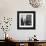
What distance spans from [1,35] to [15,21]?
638 millimetres

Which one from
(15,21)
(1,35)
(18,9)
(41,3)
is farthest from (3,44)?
(41,3)

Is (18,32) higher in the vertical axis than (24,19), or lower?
lower

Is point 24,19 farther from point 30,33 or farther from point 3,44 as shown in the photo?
point 3,44

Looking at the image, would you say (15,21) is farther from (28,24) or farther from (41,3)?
(41,3)

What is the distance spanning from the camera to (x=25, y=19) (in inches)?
170

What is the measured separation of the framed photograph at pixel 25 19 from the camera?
4281 millimetres

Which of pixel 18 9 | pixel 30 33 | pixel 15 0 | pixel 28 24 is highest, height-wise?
pixel 15 0

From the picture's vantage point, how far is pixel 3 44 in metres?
3.85

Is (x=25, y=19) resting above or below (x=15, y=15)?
below

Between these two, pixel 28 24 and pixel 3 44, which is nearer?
pixel 3 44

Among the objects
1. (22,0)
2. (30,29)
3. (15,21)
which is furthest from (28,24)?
(22,0)

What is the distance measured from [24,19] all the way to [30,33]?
50cm

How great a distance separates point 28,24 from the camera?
4309 mm

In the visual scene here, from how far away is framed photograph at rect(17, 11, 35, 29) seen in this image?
428 centimetres
